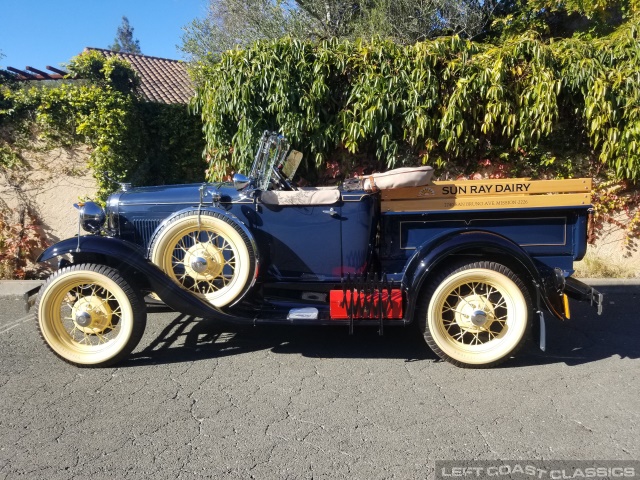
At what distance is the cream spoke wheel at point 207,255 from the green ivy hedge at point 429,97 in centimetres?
266

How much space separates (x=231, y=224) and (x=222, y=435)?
161 cm

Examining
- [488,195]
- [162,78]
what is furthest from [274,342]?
[162,78]

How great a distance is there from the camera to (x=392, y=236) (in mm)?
4109

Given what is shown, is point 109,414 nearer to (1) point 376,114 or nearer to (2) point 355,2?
(1) point 376,114

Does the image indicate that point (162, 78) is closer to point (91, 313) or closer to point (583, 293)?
point (91, 313)

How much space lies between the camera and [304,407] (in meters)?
3.29

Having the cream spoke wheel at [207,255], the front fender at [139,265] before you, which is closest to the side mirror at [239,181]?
the cream spoke wheel at [207,255]

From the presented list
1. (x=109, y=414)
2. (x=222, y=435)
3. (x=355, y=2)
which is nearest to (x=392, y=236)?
(x=222, y=435)

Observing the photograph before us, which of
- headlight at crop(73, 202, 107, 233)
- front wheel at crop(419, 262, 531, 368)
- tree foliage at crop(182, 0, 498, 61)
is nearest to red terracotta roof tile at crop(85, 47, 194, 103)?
tree foliage at crop(182, 0, 498, 61)

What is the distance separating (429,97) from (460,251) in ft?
10.6

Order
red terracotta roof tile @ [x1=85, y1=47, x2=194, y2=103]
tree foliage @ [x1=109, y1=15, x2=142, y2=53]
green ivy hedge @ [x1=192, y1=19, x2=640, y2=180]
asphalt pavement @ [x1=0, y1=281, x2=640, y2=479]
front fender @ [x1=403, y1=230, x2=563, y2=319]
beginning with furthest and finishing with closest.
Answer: tree foliage @ [x1=109, y1=15, x2=142, y2=53] → red terracotta roof tile @ [x1=85, y1=47, x2=194, y2=103] → green ivy hedge @ [x1=192, y1=19, x2=640, y2=180] → front fender @ [x1=403, y1=230, x2=563, y2=319] → asphalt pavement @ [x1=0, y1=281, x2=640, y2=479]

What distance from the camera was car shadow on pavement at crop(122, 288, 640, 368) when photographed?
13.6 ft

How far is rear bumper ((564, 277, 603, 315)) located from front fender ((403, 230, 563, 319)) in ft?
1.00

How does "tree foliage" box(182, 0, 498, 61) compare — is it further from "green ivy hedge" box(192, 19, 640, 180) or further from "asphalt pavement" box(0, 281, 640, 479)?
"asphalt pavement" box(0, 281, 640, 479)
